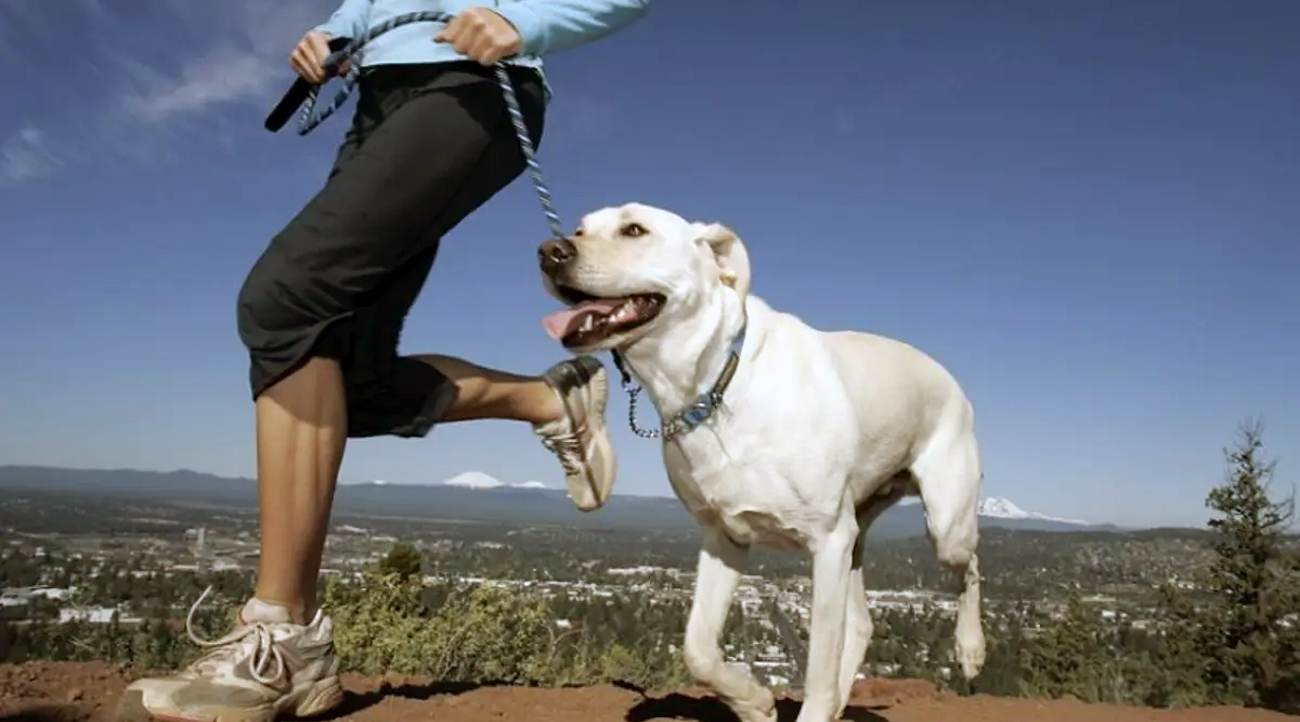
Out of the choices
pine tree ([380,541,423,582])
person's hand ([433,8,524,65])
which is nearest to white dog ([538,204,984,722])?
person's hand ([433,8,524,65])

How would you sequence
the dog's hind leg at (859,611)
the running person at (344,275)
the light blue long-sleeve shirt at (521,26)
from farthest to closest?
the dog's hind leg at (859,611) → the light blue long-sleeve shirt at (521,26) → the running person at (344,275)

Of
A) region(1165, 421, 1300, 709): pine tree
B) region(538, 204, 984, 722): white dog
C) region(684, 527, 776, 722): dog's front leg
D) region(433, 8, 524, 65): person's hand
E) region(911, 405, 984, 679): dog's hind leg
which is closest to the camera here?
region(433, 8, 524, 65): person's hand

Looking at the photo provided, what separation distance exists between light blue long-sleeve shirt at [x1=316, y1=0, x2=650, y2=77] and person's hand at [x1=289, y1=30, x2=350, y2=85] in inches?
2.3

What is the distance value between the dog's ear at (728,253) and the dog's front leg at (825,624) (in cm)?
81

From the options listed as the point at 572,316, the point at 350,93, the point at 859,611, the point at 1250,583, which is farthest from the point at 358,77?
the point at 1250,583

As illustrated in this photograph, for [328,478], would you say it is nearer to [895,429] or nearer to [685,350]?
[685,350]

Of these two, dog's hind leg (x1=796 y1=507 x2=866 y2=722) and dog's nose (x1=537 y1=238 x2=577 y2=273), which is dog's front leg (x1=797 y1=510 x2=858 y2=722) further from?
dog's nose (x1=537 y1=238 x2=577 y2=273)

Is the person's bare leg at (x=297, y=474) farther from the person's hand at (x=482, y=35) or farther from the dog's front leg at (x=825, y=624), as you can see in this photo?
the dog's front leg at (x=825, y=624)

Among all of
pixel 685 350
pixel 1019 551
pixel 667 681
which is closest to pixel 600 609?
pixel 667 681

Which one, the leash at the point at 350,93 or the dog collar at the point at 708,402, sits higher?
the leash at the point at 350,93

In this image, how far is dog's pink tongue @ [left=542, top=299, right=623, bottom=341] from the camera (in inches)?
115

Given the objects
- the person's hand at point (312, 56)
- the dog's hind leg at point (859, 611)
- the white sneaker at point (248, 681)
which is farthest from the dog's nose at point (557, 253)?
the dog's hind leg at point (859, 611)

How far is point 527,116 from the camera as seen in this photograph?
3105mm

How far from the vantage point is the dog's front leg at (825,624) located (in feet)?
10.3
